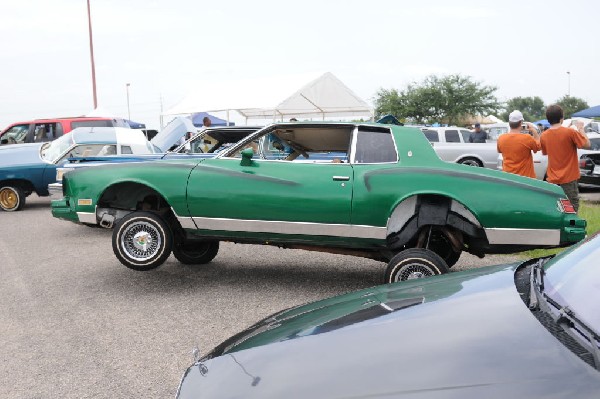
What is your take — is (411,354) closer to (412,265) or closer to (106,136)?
(412,265)

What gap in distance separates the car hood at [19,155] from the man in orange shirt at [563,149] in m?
10.2

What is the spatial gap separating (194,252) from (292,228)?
1916mm

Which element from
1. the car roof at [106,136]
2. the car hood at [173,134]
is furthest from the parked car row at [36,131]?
the car hood at [173,134]

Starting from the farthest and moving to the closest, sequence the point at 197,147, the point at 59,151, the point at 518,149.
A: the point at 59,151 → the point at 197,147 → the point at 518,149

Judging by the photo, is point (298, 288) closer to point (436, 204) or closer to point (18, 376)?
point (436, 204)

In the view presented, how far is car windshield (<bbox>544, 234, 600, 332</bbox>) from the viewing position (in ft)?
7.29

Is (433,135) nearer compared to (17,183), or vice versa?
(17,183)

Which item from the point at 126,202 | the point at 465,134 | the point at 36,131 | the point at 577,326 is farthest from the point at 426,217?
the point at 465,134

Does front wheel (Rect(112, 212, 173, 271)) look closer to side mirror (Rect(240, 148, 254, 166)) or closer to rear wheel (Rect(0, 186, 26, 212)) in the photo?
side mirror (Rect(240, 148, 254, 166))

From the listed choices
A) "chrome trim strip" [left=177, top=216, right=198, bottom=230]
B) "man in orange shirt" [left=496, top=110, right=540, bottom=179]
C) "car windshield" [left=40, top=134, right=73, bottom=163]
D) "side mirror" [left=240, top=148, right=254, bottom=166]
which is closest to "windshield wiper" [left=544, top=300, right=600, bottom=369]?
"side mirror" [left=240, top=148, right=254, bottom=166]

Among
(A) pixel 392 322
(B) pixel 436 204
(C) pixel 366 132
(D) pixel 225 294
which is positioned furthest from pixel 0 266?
(A) pixel 392 322

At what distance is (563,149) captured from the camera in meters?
8.71

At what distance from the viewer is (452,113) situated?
182 ft

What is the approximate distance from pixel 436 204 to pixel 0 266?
5.32 metres
